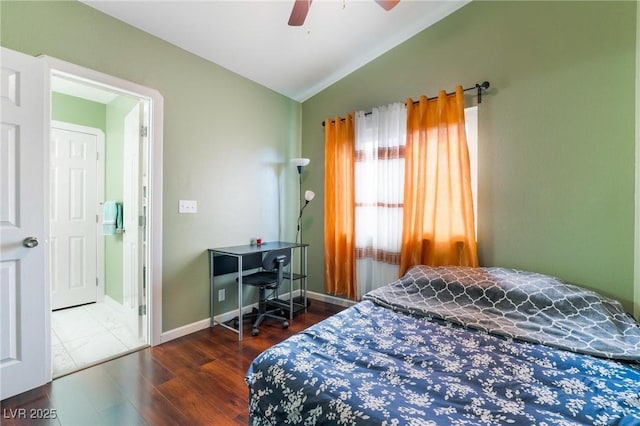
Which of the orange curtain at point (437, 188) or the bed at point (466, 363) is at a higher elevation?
the orange curtain at point (437, 188)

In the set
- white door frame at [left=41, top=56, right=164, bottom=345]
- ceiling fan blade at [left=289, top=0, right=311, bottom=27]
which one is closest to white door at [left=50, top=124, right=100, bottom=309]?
white door frame at [left=41, top=56, right=164, bottom=345]

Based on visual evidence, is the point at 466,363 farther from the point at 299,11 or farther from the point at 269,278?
the point at 299,11

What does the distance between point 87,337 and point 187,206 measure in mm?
1499

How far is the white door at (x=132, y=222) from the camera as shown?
2.56m

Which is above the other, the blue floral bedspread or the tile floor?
the blue floral bedspread

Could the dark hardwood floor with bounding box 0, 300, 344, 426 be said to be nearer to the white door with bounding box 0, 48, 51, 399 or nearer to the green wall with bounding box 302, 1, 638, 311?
the white door with bounding box 0, 48, 51, 399

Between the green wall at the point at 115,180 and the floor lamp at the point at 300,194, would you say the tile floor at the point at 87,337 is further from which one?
the floor lamp at the point at 300,194

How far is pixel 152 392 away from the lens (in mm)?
1789

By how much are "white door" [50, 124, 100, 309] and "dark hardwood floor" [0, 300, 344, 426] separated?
1.85 meters

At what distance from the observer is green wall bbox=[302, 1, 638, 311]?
6.40 ft

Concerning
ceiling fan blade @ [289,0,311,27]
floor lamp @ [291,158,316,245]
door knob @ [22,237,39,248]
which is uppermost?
ceiling fan blade @ [289,0,311,27]

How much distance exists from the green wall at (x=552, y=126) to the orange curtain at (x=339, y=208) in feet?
3.38

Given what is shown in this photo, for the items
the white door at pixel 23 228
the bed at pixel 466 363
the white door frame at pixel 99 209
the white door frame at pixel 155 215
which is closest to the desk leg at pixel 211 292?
the white door frame at pixel 155 215

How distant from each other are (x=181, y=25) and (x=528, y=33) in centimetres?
292
